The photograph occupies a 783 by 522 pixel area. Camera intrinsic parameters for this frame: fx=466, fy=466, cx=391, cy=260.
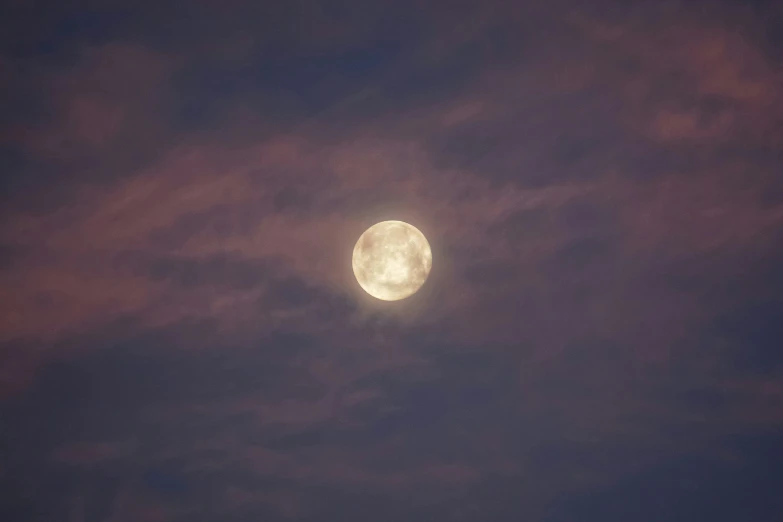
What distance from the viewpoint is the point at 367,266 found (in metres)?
17.0

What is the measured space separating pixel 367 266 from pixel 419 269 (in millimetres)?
1974

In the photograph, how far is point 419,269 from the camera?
1741 centimetres
